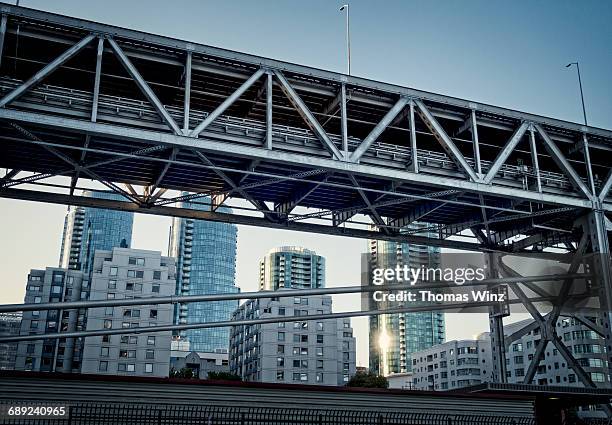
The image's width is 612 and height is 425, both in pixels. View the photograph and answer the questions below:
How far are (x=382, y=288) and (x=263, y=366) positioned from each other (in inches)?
3381

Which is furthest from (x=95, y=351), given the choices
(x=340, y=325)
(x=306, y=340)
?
(x=340, y=325)

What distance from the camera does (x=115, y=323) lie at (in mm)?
102062

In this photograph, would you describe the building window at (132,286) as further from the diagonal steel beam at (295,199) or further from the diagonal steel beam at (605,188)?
the diagonal steel beam at (605,188)

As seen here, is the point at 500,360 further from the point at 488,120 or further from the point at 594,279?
the point at 488,120

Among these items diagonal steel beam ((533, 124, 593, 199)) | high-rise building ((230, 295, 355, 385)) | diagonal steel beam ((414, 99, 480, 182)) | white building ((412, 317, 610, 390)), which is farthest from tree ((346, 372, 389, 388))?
diagonal steel beam ((414, 99, 480, 182))

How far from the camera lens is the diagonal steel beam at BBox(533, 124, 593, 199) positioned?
90.5 feet

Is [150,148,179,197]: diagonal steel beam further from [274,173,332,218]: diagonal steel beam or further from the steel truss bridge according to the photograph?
[274,173,332,218]: diagonal steel beam

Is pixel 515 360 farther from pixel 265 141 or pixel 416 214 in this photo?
pixel 265 141

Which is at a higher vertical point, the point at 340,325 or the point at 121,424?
the point at 340,325

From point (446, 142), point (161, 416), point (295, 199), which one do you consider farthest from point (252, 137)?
point (161, 416)

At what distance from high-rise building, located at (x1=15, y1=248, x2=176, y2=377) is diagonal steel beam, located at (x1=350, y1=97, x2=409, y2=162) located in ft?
252

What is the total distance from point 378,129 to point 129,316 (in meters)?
86.6

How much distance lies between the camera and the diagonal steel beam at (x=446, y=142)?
25094mm

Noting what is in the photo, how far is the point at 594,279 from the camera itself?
2764 centimetres
